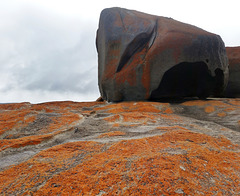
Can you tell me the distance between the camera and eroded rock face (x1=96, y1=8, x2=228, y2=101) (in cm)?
410

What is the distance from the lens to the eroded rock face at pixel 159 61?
4.10 metres

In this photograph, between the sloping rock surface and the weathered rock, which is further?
the weathered rock

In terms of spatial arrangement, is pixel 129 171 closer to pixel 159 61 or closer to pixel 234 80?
pixel 159 61

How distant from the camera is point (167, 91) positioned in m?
4.36

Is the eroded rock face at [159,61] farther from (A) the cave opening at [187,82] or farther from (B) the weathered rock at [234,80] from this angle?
(B) the weathered rock at [234,80]

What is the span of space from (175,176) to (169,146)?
46cm

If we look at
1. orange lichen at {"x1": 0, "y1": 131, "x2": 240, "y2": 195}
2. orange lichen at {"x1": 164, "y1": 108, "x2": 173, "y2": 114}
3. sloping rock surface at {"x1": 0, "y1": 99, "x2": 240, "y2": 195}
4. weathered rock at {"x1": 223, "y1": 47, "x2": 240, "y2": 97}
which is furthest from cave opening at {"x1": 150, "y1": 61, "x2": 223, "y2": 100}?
orange lichen at {"x1": 0, "y1": 131, "x2": 240, "y2": 195}

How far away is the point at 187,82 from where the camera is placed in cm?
436

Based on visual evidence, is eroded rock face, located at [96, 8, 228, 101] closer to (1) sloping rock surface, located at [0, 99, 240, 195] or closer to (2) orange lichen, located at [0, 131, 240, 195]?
(1) sloping rock surface, located at [0, 99, 240, 195]

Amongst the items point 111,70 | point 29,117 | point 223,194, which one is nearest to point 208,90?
point 111,70

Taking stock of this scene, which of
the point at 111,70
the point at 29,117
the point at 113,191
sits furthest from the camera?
the point at 111,70

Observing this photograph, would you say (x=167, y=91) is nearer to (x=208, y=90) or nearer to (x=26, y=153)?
→ (x=208, y=90)

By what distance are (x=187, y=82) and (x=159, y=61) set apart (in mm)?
1055

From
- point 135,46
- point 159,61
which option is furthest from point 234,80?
point 135,46
